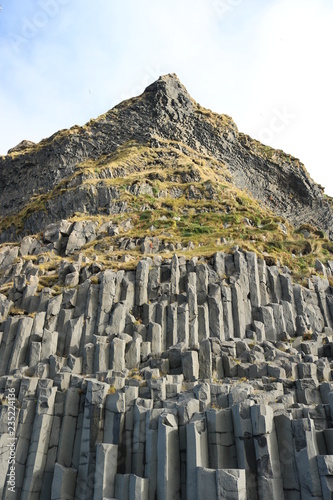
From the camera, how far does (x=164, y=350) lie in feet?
54.4

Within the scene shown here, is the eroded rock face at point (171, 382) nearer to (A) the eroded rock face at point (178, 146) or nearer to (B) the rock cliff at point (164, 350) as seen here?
(B) the rock cliff at point (164, 350)

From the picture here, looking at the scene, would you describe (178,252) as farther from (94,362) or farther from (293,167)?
(293,167)

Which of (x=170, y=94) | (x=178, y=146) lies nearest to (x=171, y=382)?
(x=178, y=146)

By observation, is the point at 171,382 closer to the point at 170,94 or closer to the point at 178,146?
the point at 178,146

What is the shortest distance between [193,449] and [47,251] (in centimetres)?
1875

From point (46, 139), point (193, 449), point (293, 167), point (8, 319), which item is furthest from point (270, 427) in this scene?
point (46, 139)

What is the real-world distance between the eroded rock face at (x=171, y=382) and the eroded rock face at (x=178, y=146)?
27.7 m

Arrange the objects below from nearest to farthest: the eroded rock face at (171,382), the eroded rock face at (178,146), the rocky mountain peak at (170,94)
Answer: the eroded rock face at (171,382)
the eroded rock face at (178,146)
the rocky mountain peak at (170,94)

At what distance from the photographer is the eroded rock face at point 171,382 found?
949cm

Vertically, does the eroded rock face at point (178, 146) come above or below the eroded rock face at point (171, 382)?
above

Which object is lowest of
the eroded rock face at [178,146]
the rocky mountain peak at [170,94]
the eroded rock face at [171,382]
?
the eroded rock face at [171,382]

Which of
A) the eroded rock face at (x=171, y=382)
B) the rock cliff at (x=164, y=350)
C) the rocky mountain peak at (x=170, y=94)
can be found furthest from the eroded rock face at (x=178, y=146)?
the eroded rock face at (x=171, y=382)

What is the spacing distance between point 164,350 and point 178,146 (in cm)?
3315

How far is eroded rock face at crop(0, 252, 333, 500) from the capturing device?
949 cm
